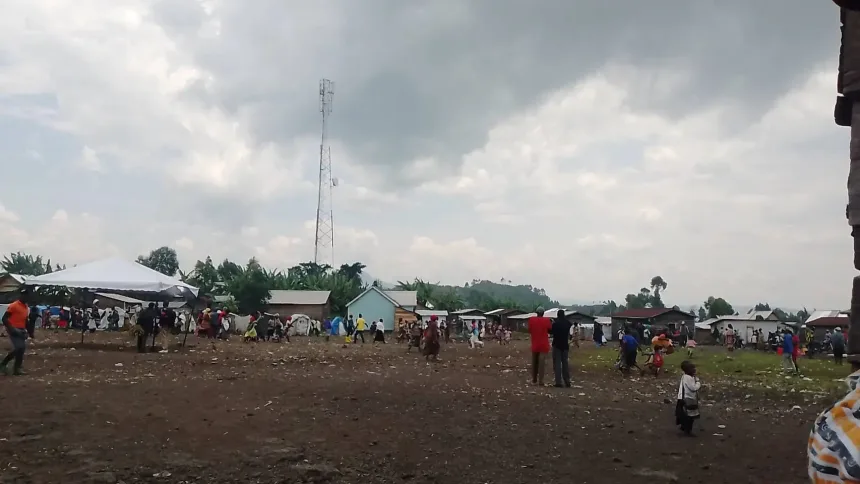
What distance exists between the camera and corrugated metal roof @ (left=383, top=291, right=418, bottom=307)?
69625 mm

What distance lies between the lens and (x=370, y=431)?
8344 mm

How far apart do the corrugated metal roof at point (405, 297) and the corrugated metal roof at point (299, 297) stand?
8596 mm

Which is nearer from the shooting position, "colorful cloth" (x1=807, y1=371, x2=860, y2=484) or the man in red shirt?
"colorful cloth" (x1=807, y1=371, x2=860, y2=484)

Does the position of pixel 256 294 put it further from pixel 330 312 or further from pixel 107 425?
pixel 107 425

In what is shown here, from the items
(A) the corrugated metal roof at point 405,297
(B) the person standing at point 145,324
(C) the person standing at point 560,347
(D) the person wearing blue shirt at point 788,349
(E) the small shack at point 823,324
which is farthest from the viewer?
(A) the corrugated metal roof at point 405,297

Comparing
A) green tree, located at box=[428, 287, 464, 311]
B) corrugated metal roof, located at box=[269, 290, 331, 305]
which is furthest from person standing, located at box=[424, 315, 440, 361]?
green tree, located at box=[428, 287, 464, 311]

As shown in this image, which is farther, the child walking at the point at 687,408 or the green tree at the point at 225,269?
the green tree at the point at 225,269

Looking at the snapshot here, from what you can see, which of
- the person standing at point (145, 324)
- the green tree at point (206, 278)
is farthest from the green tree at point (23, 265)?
the person standing at point (145, 324)

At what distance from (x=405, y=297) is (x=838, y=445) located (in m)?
69.7

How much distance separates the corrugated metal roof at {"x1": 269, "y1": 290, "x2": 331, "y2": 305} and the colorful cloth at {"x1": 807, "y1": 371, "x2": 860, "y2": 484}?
60.2 meters

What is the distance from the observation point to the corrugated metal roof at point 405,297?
69625mm

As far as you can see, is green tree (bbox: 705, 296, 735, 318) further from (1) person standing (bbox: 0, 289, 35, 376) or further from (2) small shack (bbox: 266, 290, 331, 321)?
(1) person standing (bbox: 0, 289, 35, 376)

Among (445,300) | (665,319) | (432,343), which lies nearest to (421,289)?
(445,300)

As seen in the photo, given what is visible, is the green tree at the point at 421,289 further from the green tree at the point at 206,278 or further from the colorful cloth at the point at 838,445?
the colorful cloth at the point at 838,445
